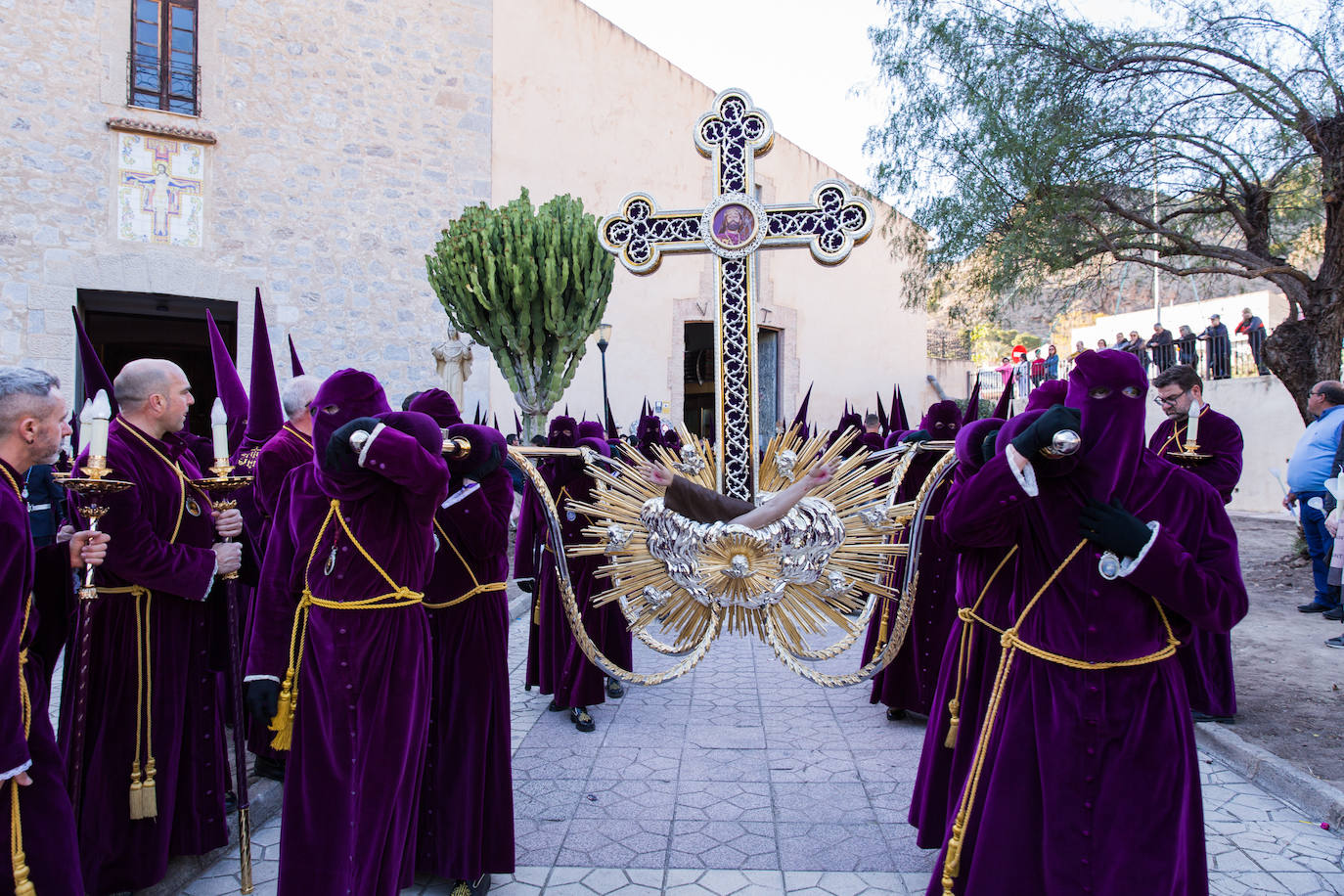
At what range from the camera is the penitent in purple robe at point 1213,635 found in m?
5.04

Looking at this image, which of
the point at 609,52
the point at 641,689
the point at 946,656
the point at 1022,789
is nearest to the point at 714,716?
the point at 641,689

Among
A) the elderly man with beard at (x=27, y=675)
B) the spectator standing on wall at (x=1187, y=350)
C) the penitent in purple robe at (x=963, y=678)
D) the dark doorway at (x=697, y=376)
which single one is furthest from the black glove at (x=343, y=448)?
the spectator standing on wall at (x=1187, y=350)

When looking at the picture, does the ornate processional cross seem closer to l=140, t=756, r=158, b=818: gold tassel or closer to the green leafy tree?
l=140, t=756, r=158, b=818: gold tassel

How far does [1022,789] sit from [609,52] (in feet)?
56.0

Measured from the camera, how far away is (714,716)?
571cm

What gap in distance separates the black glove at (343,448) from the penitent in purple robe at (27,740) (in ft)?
2.65

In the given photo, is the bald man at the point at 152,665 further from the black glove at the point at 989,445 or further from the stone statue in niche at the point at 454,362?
the stone statue in niche at the point at 454,362

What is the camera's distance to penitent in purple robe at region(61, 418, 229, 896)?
3.21 meters

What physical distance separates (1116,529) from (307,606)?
2.71 metres

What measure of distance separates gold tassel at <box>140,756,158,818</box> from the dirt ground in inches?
203

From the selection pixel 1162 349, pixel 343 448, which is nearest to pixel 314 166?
pixel 343 448

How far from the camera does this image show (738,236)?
352cm

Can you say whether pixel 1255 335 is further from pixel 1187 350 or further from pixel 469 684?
pixel 469 684

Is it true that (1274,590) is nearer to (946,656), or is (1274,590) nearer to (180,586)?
(946,656)
